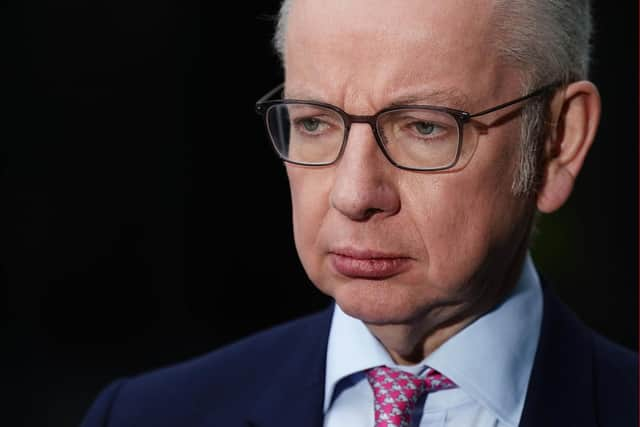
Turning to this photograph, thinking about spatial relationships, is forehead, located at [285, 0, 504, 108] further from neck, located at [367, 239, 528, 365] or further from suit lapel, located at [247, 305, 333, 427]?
suit lapel, located at [247, 305, 333, 427]

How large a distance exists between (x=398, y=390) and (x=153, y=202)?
2516 mm

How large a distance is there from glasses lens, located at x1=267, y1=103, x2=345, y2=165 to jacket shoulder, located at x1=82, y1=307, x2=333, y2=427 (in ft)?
1.49

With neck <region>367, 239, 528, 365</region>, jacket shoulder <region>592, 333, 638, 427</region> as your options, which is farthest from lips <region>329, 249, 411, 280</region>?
jacket shoulder <region>592, 333, 638, 427</region>

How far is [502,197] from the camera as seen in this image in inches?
71.2

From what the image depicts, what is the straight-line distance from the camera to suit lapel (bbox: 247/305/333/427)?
1.97m

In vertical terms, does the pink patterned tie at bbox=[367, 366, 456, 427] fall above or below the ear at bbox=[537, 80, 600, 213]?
below

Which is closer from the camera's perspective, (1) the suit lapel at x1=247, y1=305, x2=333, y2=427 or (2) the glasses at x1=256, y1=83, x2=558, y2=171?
(2) the glasses at x1=256, y1=83, x2=558, y2=171

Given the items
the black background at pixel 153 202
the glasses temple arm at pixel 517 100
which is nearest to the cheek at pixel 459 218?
the glasses temple arm at pixel 517 100

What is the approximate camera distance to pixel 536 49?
1.83 meters

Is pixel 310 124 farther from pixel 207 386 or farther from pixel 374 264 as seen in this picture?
pixel 207 386

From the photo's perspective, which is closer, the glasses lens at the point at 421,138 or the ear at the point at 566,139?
the glasses lens at the point at 421,138

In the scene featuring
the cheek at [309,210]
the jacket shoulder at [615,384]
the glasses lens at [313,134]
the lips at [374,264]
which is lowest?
the jacket shoulder at [615,384]

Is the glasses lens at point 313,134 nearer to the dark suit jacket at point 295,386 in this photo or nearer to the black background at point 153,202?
the dark suit jacket at point 295,386

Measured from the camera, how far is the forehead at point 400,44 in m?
1.68
